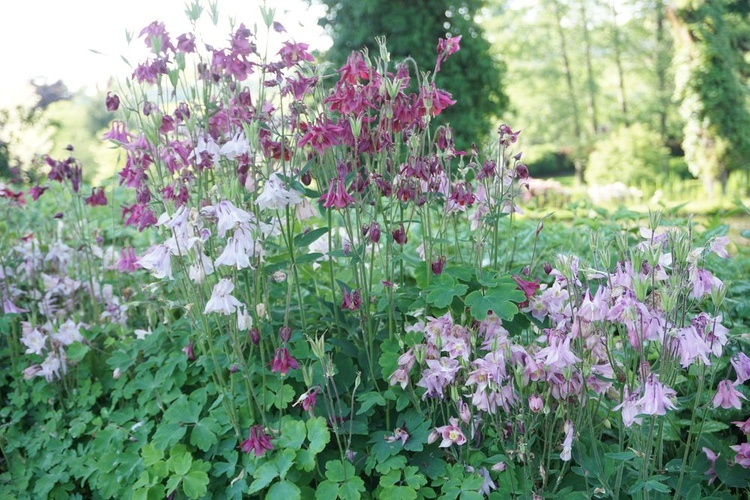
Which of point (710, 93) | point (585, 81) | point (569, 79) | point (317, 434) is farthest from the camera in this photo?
point (585, 81)

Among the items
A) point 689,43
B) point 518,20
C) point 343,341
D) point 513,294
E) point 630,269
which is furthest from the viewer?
point 518,20

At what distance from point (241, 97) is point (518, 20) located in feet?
67.3

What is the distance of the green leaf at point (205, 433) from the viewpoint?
6.81 feet

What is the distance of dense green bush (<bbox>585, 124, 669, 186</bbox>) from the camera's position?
13.5 meters

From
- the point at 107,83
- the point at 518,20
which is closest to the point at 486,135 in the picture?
the point at 107,83

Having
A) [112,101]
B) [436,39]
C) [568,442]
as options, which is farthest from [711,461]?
[436,39]

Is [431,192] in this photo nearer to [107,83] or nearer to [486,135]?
[107,83]

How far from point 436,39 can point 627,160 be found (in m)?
6.40

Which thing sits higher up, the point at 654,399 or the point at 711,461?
the point at 654,399

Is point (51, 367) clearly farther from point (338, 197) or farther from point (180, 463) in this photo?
point (338, 197)

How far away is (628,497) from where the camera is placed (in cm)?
196

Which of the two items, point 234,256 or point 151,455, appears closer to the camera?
point 234,256

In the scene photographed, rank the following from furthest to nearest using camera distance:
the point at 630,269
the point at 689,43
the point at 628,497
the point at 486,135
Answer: the point at 689,43 < the point at 486,135 < the point at 628,497 < the point at 630,269

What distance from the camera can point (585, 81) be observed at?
2141 cm
